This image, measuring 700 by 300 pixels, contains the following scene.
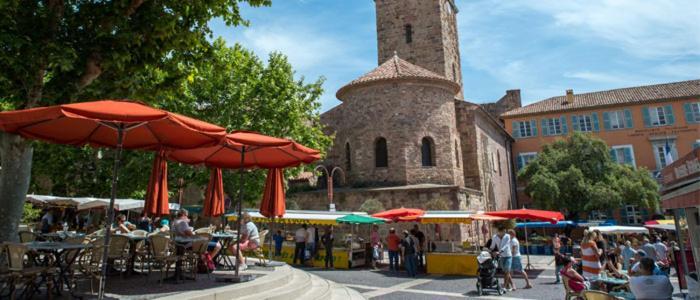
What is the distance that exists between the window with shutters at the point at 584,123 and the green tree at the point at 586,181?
18.2 feet

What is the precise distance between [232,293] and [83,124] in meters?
3.52

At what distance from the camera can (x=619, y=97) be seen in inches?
1435

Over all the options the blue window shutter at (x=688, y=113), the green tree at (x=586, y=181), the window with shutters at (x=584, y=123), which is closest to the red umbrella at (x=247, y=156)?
the green tree at (x=586, y=181)

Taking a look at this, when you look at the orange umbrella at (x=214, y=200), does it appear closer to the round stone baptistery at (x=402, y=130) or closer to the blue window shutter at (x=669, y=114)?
the round stone baptistery at (x=402, y=130)

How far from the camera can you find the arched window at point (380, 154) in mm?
22891

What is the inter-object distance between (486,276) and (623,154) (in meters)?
31.8

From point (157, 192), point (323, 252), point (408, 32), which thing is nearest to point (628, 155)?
point (408, 32)

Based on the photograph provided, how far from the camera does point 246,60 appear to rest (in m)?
17.5

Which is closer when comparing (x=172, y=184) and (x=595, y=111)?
(x=172, y=184)

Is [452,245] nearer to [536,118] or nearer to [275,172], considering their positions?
[275,172]

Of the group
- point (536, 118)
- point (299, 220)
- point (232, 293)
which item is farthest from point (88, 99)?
point (536, 118)

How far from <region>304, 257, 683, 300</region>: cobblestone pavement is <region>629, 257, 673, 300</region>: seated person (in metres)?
4.08

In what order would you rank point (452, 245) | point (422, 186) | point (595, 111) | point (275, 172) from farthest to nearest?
1. point (595, 111)
2. point (422, 186)
3. point (452, 245)
4. point (275, 172)

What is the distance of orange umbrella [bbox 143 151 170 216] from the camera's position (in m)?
6.85
